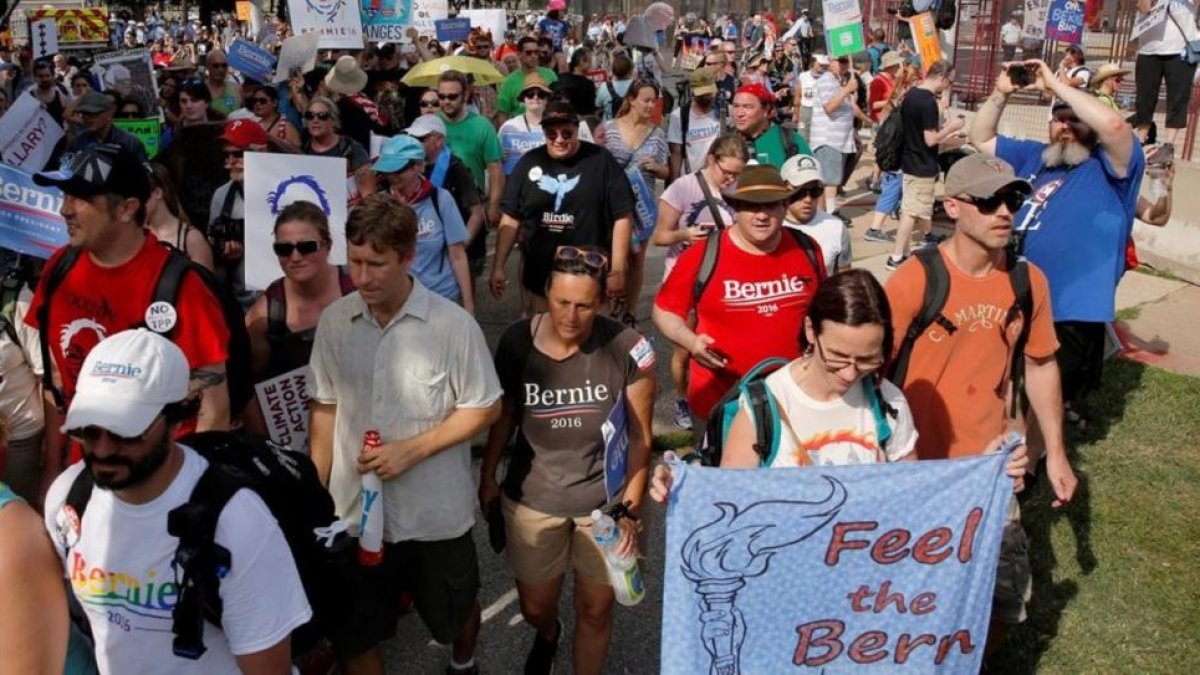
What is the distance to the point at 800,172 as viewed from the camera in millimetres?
4820

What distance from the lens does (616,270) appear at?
18.9 feet

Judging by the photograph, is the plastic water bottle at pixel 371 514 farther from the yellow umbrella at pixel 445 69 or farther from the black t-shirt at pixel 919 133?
the black t-shirt at pixel 919 133

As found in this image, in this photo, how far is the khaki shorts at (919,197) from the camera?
30.5 ft

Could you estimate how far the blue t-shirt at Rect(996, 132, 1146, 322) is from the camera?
4594mm

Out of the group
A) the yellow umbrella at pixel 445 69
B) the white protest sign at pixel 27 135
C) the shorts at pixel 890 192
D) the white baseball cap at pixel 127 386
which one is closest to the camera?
the white baseball cap at pixel 127 386

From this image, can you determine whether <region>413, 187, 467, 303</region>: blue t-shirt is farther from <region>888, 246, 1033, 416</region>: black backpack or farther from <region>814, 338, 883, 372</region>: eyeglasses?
<region>814, 338, 883, 372</region>: eyeglasses

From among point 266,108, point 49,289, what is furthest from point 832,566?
point 266,108

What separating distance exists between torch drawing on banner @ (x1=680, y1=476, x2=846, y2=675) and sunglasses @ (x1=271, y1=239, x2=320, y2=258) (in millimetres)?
1889

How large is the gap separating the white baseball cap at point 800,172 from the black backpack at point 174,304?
2.64m

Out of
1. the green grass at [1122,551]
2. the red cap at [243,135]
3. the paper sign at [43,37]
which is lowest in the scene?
the green grass at [1122,551]

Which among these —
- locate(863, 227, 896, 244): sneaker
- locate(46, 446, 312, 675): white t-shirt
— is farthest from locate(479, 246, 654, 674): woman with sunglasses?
locate(863, 227, 896, 244): sneaker

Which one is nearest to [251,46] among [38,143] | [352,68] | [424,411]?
[352,68]

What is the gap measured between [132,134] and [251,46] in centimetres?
152

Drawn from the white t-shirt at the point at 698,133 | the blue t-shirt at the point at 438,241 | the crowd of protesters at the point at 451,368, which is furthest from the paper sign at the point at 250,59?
the blue t-shirt at the point at 438,241
